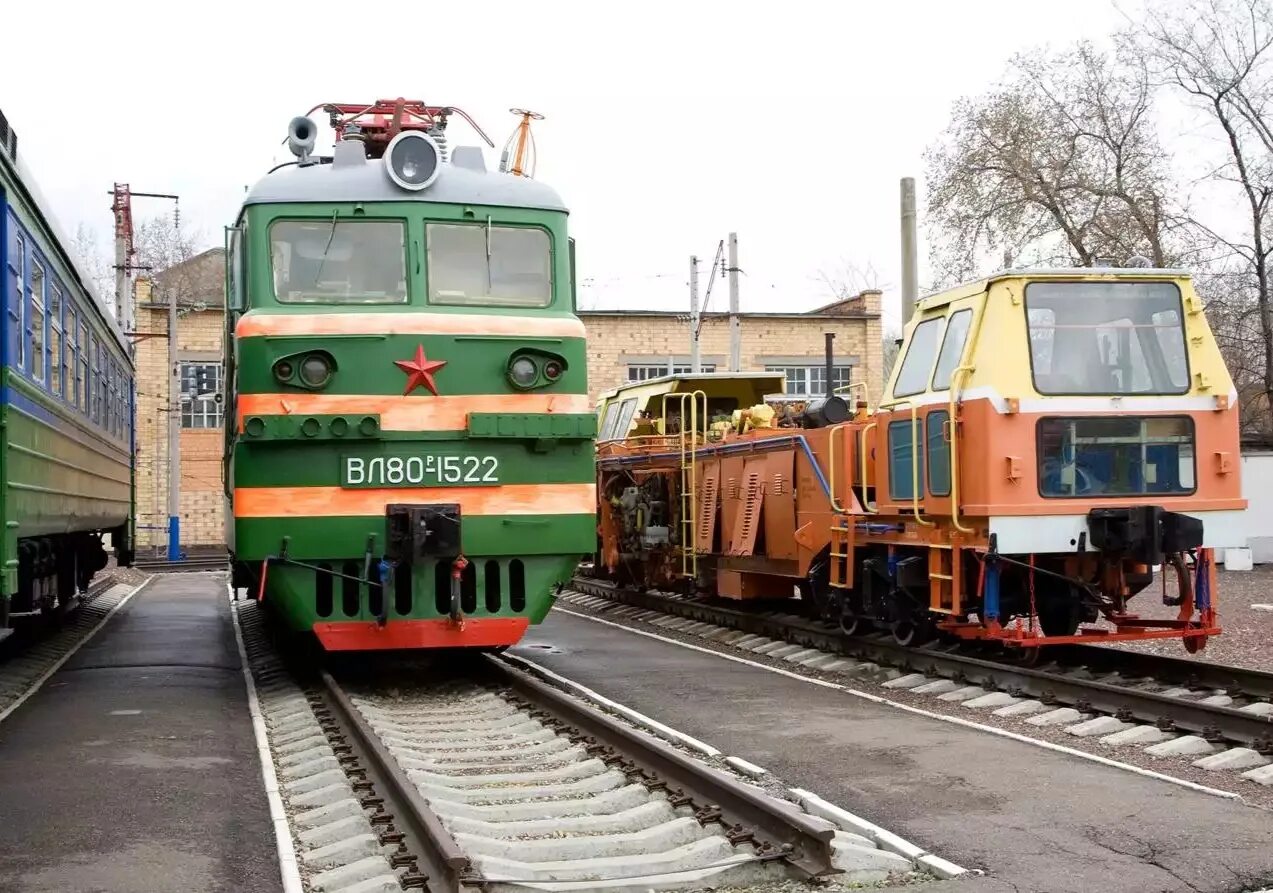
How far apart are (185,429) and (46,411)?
91.7 ft

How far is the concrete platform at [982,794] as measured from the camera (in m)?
5.49

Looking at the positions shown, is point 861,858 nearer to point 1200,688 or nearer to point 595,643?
point 1200,688

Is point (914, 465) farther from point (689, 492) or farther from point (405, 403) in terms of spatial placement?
point (689, 492)

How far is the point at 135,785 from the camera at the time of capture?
716 cm

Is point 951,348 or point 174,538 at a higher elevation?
point 951,348

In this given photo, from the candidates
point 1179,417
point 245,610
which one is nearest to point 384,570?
point 1179,417

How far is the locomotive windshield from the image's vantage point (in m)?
10.1

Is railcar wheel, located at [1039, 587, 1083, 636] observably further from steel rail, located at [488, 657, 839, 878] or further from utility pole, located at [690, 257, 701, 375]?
utility pole, located at [690, 257, 701, 375]

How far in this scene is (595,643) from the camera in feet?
46.2

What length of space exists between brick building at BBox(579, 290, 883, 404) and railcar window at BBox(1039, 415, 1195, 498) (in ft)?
94.9

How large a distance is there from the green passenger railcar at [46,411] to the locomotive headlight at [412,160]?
8.13ft

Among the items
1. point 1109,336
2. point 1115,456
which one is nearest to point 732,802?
point 1115,456

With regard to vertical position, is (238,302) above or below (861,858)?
above

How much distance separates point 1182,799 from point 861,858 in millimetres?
2018
